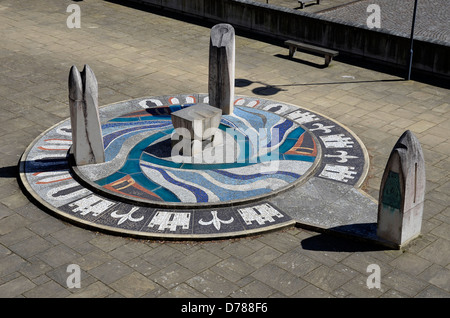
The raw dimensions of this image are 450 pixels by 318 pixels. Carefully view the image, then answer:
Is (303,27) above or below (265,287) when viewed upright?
above

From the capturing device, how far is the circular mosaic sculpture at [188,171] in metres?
15.5

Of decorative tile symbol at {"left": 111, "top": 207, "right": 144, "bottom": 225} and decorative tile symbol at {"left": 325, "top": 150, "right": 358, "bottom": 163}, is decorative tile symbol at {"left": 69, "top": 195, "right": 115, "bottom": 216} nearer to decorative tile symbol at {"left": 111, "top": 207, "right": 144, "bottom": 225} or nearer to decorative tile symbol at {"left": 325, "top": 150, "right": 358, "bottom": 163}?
decorative tile symbol at {"left": 111, "top": 207, "right": 144, "bottom": 225}

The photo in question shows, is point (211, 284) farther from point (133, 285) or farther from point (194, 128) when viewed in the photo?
point (194, 128)

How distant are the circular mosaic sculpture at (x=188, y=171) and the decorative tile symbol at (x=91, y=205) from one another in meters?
0.02

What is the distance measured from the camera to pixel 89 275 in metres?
13.9

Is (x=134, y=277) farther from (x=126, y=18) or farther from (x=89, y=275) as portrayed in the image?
(x=126, y=18)

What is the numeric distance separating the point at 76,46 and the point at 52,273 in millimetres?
15115

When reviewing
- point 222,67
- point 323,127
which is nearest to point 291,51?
point 222,67

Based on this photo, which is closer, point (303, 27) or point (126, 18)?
point (303, 27)

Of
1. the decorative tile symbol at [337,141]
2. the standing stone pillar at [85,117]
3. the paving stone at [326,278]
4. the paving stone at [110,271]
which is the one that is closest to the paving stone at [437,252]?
the paving stone at [326,278]

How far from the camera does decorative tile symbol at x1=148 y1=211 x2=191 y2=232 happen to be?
15.2 meters

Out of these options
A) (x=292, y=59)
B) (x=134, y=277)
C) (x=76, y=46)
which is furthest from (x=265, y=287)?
(x=76, y=46)

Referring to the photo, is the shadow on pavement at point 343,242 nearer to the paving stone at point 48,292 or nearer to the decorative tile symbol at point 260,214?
the decorative tile symbol at point 260,214

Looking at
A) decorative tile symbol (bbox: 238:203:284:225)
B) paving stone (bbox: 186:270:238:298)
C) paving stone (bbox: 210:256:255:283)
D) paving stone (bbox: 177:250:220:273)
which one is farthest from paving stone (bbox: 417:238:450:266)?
paving stone (bbox: 177:250:220:273)
